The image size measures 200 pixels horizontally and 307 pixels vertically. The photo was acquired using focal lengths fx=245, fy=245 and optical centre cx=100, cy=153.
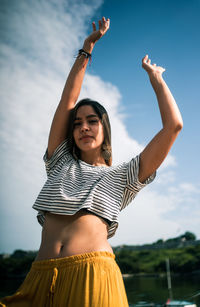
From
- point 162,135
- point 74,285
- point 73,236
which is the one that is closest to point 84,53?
point 162,135

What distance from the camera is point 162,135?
1.03 m

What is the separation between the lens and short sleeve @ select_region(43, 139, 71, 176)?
1338 mm

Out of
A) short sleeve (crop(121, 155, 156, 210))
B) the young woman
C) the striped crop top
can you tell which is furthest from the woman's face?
short sleeve (crop(121, 155, 156, 210))

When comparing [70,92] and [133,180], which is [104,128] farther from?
[133,180]

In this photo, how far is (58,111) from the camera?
4.50ft

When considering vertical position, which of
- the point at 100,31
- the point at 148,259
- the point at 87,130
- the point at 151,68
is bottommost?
the point at 148,259

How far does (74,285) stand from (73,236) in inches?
6.8

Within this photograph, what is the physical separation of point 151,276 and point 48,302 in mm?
30276

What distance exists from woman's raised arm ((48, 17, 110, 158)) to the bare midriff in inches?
18.6

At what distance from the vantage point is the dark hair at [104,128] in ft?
4.44

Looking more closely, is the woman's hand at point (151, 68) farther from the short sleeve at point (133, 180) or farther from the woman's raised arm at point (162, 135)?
the short sleeve at point (133, 180)

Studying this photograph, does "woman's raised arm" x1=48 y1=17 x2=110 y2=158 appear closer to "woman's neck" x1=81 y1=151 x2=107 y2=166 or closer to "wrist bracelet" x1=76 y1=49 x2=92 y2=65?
"wrist bracelet" x1=76 y1=49 x2=92 y2=65

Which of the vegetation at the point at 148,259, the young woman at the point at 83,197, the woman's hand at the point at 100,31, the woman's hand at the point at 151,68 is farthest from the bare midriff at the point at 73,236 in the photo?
the vegetation at the point at 148,259

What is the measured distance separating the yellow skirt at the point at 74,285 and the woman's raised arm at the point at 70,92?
0.64 meters
